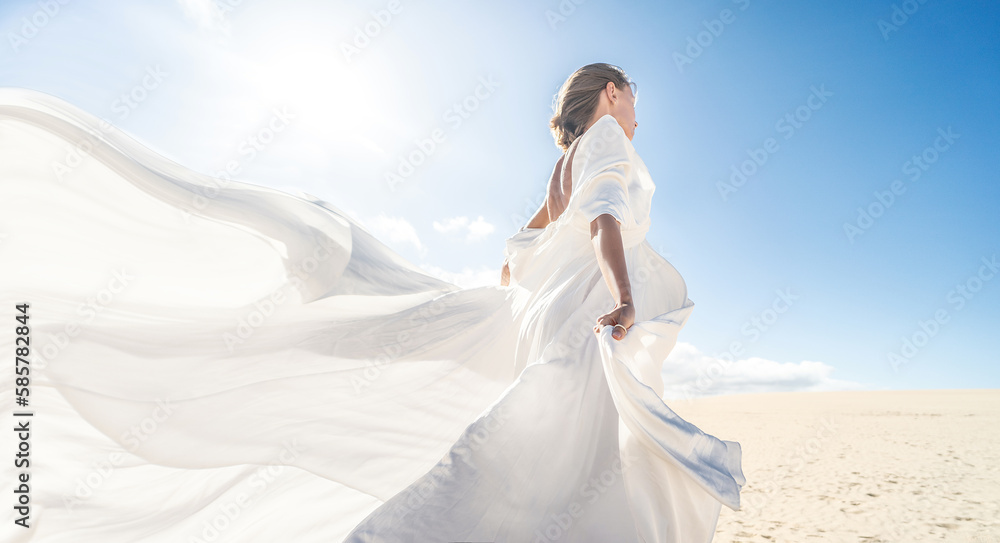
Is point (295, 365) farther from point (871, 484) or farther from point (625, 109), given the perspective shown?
point (871, 484)

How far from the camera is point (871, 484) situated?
10742 mm

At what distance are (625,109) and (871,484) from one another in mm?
12055

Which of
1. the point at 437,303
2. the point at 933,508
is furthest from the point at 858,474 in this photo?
the point at 437,303

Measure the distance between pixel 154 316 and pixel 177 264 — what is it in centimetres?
33

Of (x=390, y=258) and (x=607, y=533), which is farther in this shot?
(x=390, y=258)

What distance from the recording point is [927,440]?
17.3 metres

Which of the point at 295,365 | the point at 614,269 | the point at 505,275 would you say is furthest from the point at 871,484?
the point at 295,365

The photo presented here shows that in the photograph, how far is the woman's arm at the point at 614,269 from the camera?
2.06 m

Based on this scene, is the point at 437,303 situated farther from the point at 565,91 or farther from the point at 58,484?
the point at 58,484

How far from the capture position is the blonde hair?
9.59 feet

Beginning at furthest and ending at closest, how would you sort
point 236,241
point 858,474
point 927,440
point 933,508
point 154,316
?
point 927,440
point 858,474
point 933,508
point 236,241
point 154,316

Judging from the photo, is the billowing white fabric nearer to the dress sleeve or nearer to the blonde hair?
the dress sleeve

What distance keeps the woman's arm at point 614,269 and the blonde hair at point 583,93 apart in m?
0.93

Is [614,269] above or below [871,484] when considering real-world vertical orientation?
below
